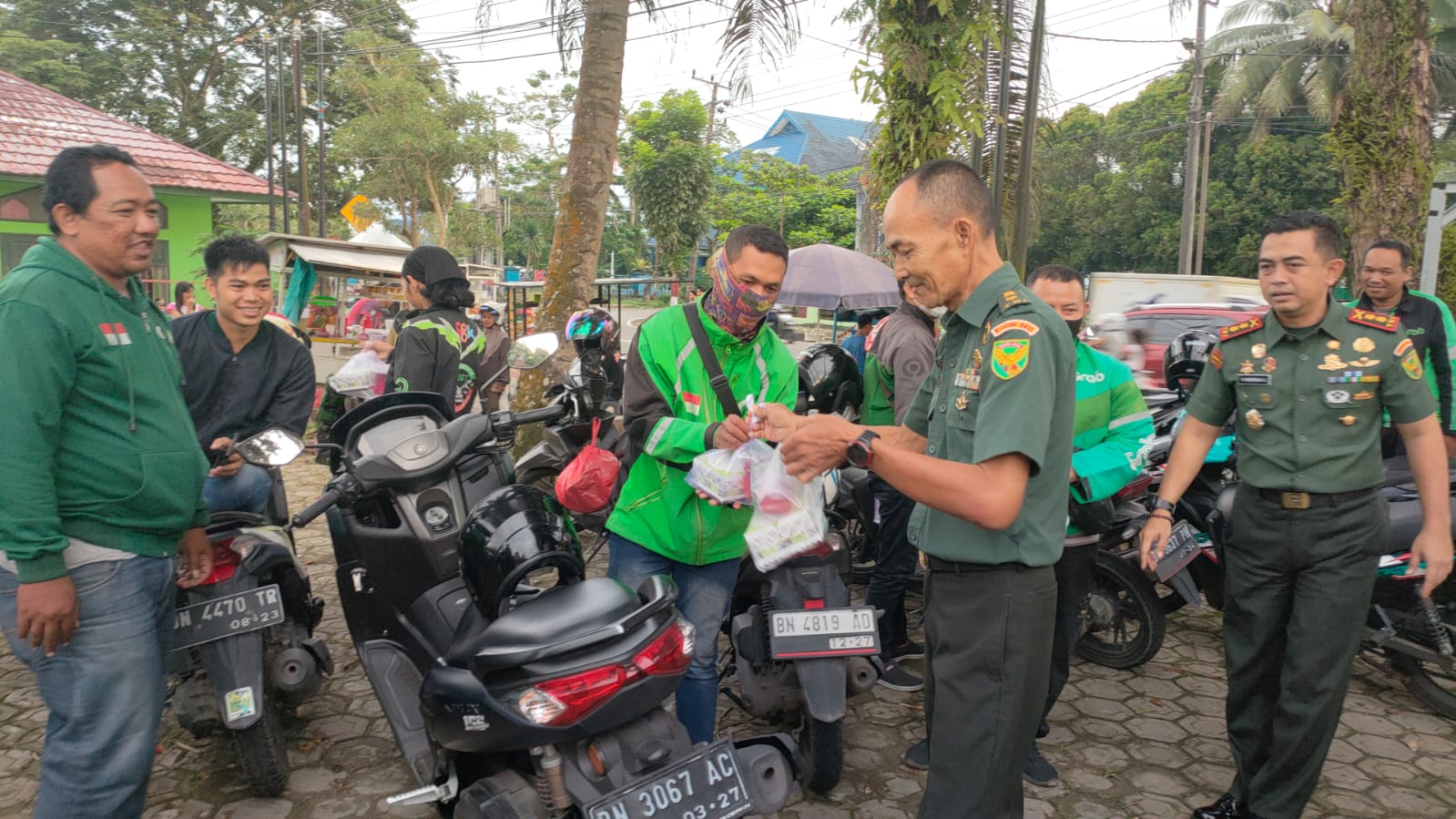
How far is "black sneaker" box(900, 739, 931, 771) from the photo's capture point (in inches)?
137

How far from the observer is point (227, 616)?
10.1ft

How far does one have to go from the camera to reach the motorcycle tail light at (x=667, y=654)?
214 cm

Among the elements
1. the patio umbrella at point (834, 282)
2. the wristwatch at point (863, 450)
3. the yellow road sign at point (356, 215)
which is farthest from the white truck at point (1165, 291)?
the yellow road sign at point (356, 215)

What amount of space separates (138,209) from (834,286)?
8.98 meters

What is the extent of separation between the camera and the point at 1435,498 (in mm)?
2809

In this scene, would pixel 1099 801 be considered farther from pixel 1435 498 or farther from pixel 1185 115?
pixel 1185 115

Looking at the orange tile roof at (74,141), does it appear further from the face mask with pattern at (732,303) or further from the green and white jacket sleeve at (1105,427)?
the green and white jacket sleeve at (1105,427)

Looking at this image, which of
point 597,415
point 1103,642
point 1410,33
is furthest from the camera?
point 1410,33

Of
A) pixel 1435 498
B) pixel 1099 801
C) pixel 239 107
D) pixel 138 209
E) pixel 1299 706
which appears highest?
pixel 239 107

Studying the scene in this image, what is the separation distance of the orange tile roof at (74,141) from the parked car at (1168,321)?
14.9 m

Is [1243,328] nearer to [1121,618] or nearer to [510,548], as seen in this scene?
[1121,618]

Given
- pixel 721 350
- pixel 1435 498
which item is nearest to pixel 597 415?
pixel 721 350

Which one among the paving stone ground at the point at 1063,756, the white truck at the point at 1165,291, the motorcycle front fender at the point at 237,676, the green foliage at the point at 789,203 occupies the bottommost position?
the paving stone ground at the point at 1063,756

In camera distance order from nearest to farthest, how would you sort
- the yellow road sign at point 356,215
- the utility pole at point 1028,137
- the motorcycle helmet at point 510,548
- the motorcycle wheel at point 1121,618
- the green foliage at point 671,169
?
1. the motorcycle helmet at point 510,548
2. the motorcycle wheel at point 1121,618
3. the utility pole at point 1028,137
4. the yellow road sign at point 356,215
5. the green foliage at point 671,169
